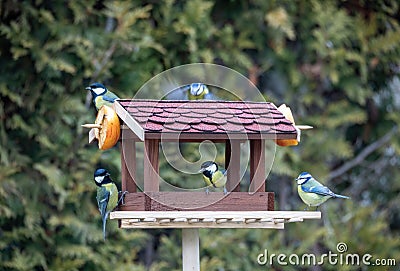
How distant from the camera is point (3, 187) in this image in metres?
3.78

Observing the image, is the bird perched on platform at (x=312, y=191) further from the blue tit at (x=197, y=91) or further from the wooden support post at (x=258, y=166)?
the blue tit at (x=197, y=91)

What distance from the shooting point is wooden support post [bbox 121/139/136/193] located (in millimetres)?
2523

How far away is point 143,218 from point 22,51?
1.92 m

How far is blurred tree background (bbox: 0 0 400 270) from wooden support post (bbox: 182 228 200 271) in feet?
4.56

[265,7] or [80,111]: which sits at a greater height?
[265,7]

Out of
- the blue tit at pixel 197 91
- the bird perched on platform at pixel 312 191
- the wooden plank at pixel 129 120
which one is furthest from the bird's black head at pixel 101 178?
the bird perched on platform at pixel 312 191

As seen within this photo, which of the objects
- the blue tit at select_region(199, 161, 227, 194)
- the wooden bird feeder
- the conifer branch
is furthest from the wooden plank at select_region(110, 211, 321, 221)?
the conifer branch

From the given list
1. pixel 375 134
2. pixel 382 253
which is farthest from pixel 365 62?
pixel 382 253

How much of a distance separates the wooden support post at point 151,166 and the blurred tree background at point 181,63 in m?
1.45

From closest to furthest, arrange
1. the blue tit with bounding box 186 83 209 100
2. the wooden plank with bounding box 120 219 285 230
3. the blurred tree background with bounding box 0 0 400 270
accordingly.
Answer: the wooden plank with bounding box 120 219 285 230 → the blue tit with bounding box 186 83 209 100 → the blurred tree background with bounding box 0 0 400 270

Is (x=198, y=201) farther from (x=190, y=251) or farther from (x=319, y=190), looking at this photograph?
(x=319, y=190)

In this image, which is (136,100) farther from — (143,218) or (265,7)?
(265,7)

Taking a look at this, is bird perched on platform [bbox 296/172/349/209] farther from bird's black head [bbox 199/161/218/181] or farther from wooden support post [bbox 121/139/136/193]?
wooden support post [bbox 121/139/136/193]

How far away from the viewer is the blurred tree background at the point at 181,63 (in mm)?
3883
